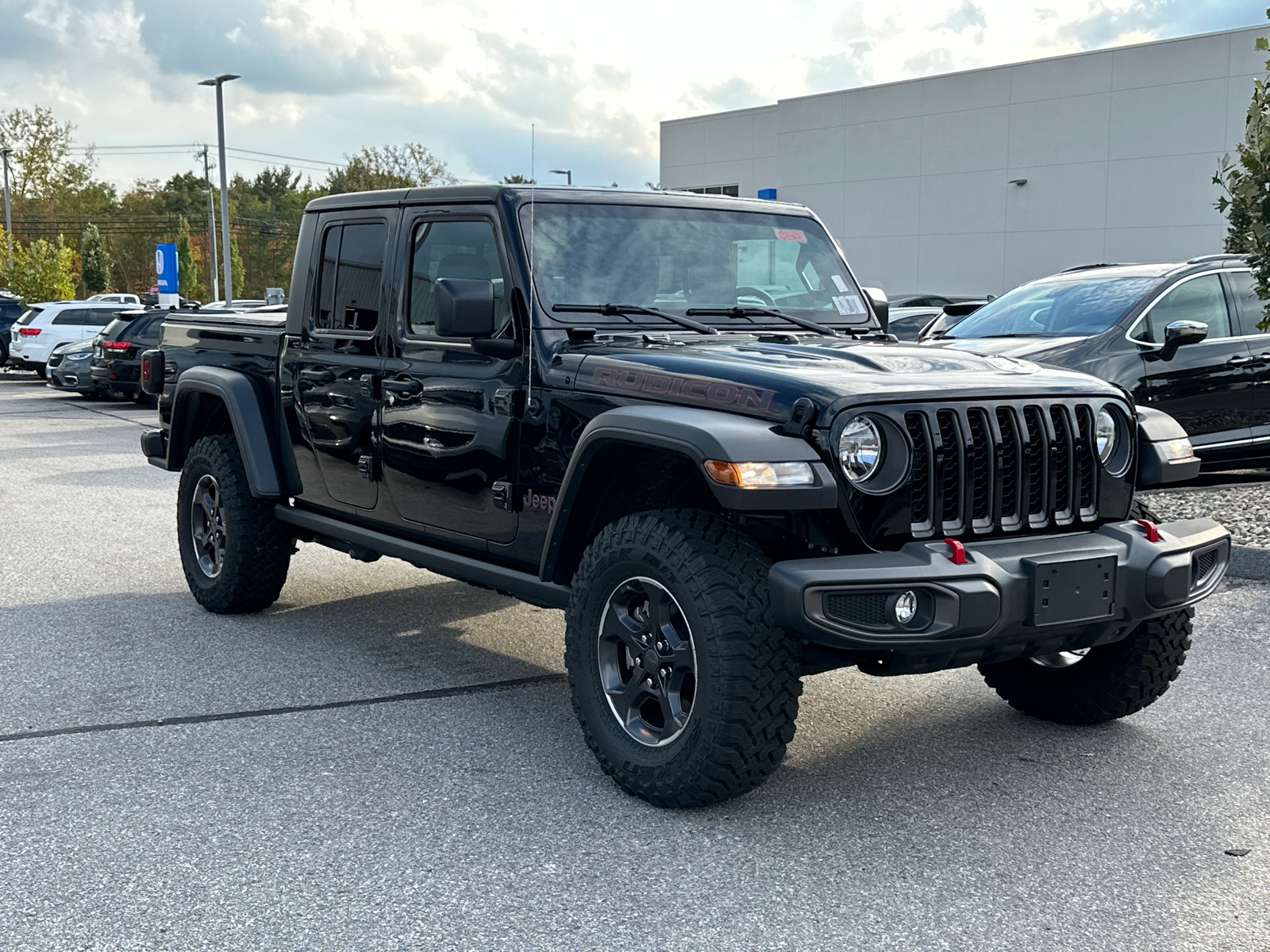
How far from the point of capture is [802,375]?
404cm

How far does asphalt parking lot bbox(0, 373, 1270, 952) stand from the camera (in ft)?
11.1

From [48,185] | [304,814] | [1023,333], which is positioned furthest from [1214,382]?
[48,185]

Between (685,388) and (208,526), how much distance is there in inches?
143

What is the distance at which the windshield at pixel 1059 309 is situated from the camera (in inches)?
369

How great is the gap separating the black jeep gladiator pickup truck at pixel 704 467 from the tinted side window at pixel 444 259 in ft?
0.05

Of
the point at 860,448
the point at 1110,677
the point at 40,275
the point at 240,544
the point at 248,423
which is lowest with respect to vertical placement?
the point at 1110,677

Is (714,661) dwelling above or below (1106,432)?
below

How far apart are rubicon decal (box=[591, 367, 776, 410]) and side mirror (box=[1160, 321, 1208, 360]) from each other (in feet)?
18.1

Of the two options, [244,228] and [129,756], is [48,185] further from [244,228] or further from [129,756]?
[129,756]

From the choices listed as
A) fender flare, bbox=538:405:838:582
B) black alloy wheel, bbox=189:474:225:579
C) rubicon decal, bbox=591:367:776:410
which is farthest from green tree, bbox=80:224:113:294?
fender flare, bbox=538:405:838:582

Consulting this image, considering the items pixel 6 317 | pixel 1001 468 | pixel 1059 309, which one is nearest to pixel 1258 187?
pixel 1059 309

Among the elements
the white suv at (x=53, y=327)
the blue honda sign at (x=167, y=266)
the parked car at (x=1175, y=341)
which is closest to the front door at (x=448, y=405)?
the parked car at (x=1175, y=341)

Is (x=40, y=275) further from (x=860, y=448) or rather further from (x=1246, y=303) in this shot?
(x=860, y=448)

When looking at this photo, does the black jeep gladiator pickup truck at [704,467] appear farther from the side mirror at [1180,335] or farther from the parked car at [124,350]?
the parked car at [124,350]
